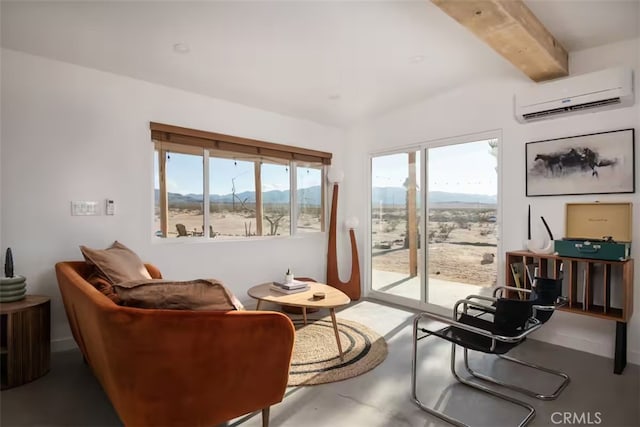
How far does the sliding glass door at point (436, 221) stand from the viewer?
364cm

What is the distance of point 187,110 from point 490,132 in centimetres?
313

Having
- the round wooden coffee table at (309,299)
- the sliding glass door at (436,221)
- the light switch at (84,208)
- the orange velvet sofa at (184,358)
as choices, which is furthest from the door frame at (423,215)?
the light switch at (84,208)

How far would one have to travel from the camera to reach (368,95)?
3848mm

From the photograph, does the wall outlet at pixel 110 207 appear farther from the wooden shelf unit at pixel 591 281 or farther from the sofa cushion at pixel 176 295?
the wooden shelf unit at pixel 591 281

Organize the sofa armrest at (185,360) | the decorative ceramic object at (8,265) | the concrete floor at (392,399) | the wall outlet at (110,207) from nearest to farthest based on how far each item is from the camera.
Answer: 1. the sofa armrest at (185,360)
2. the concrete floor at (392,399)
3. the decorative ceramic object at (8,265)
4. the wall outlet at (110,207)

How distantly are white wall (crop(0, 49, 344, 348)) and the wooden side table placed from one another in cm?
49

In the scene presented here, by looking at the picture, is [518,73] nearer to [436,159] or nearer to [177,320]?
[436,159]

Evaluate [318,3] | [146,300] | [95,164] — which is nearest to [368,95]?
[318,3]

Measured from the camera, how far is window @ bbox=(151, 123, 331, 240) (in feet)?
11.6

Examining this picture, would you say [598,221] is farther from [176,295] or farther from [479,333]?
[176,295]

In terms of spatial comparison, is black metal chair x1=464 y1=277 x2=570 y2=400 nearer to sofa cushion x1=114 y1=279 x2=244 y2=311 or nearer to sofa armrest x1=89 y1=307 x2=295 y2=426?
sofa armrest x1=89 y1=307 x2=295 y2=426

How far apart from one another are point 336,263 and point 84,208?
2973mm

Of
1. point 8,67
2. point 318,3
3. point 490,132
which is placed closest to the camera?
A: point 318,3

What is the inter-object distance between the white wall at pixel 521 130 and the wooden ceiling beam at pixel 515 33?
348mm
